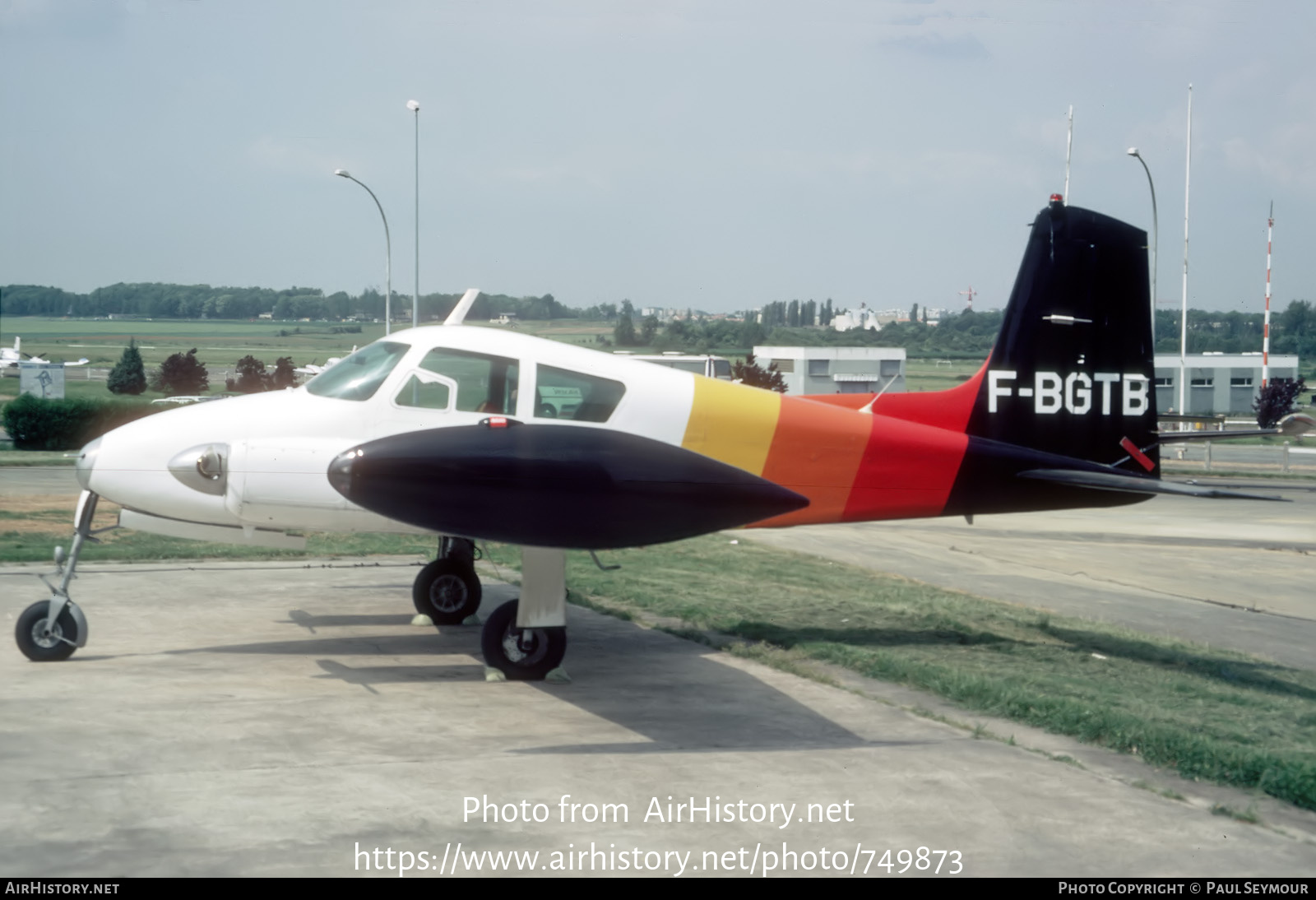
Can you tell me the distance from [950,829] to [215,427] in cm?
635

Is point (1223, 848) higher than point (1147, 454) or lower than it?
lower

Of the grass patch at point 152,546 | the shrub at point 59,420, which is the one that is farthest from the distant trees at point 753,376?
the grass patch at point 152,546

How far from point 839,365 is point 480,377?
152 ft

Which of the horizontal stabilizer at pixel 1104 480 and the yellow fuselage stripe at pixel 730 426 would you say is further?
the horizontal stabilizer at pixel 1104 480

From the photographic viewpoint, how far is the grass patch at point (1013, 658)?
762cm

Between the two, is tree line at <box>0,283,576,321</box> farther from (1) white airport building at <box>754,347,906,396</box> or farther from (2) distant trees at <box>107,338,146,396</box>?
(1) white airport building at <box>754,347,906,396</box>

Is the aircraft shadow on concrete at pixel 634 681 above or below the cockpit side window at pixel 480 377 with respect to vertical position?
below

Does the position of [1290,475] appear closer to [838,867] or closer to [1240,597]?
[1240,597]

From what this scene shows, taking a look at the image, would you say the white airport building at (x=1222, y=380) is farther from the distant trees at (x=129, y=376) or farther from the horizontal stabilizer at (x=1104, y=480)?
the horizontal stabilizer at (x=1104, y=480)

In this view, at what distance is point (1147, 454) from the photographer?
11.6 meters

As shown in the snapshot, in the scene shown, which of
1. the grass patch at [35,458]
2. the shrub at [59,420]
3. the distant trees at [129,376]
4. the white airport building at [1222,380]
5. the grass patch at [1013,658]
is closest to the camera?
the grass patch at [1013,658]

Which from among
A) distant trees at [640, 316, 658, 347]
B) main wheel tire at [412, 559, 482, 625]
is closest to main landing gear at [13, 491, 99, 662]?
main wheel tire at [412, 559, 482, 625]

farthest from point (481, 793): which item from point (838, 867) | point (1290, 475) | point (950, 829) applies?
point (1290, 475)

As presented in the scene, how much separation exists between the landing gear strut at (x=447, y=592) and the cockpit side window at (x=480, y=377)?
2.19 metres
